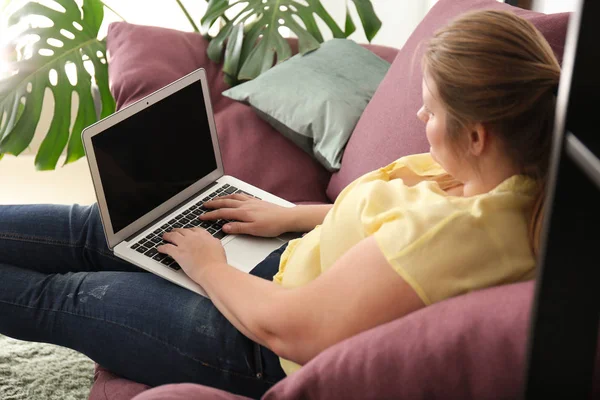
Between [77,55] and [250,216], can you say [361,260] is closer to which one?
[250,216]

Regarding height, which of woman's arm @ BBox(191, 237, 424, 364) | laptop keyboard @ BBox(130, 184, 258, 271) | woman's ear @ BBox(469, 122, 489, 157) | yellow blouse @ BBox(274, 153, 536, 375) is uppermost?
woman's ear @ BBox(469, 122, 489, 157)

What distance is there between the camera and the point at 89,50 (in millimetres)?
2166

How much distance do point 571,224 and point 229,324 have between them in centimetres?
68

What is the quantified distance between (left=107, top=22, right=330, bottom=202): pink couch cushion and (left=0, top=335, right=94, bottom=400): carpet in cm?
68

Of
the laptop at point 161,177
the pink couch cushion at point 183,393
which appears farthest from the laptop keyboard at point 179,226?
the pink couch cushion at point 183,393

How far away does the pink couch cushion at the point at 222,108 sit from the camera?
1.84 m

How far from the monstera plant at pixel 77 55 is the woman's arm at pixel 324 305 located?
39.3 inches

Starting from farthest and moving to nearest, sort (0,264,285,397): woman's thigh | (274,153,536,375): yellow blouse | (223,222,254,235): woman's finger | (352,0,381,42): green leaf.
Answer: (352,0,381,42): green leaf → (223,222,254,235): woman's finger → (0,264,285,397): woman's thigh → (274,153,536,375): yellow blouse

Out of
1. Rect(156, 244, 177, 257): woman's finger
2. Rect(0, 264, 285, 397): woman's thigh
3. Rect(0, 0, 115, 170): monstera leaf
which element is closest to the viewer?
Rect(0, 264, 285, 397): woman's thigh

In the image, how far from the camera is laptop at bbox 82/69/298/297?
140 cm

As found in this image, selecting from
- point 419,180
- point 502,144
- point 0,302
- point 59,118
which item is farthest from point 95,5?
point 502,144

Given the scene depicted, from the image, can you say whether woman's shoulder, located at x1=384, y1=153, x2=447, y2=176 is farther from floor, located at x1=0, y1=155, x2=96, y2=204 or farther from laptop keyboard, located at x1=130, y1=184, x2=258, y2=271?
floor, located at x1=0, y1=155, x2=96, y2=204

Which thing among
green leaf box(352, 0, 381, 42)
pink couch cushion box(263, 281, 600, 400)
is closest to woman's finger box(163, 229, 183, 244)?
pink couch cushion box(263, 281, 600, 400)

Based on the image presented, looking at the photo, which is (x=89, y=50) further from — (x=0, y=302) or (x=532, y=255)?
(x=532, y=255)
